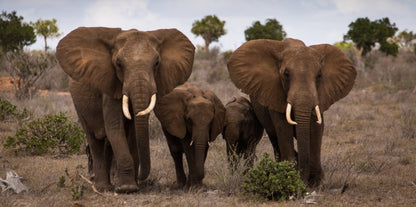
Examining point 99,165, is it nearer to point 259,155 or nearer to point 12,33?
point 259,155

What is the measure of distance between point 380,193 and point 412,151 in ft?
13.3

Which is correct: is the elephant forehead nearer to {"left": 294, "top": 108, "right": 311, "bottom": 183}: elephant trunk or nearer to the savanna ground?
the savanna ground

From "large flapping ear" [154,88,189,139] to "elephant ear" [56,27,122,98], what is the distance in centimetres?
81

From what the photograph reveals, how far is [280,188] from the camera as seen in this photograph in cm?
633

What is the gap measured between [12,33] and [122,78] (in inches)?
812

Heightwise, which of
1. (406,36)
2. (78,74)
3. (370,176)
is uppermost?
(406,36)

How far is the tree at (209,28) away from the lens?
38.6 metres

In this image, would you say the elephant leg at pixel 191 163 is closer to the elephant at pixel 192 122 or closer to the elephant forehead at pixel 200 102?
the elephant at pixel 192 122

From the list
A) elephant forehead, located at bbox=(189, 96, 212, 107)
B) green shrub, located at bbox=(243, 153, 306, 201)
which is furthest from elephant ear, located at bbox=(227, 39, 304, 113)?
green shrub, located at bbox=(243, 153, 306, 201)

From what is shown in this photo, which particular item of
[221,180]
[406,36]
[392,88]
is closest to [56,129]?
[221,180]

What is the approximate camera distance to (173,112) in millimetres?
7098

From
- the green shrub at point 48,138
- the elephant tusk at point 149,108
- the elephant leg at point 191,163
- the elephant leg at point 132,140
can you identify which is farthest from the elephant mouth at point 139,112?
the green shrub at point 48,138

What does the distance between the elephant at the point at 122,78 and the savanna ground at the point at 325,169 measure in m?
0.53

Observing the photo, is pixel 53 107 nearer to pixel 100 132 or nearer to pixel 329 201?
pixel 100 132
